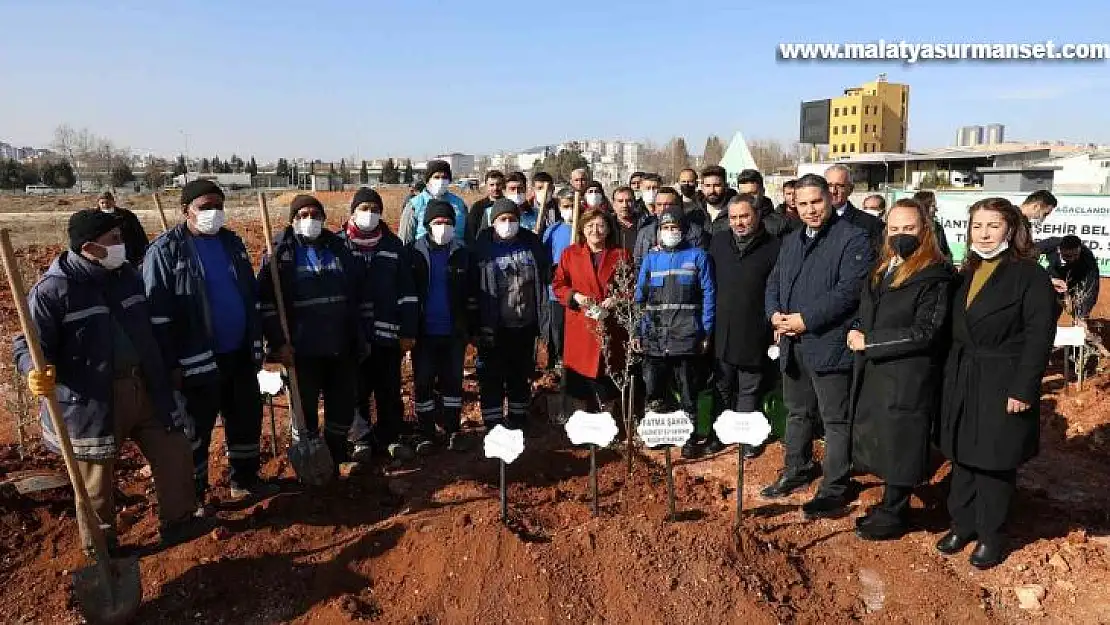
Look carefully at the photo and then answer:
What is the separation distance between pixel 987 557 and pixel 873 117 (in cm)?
7398

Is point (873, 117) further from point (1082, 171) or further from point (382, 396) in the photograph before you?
point (382, 396)

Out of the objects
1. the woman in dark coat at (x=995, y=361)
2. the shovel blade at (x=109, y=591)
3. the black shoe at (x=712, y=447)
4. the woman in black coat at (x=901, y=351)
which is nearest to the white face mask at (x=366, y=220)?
the shovel blade at (x=109, y=591)

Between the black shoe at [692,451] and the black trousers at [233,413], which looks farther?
the black shoe at [692,451]

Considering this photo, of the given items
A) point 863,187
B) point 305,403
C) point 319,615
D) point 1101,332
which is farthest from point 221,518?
point 863,187

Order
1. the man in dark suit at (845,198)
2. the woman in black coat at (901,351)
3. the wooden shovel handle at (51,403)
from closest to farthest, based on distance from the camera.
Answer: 1. the wooden shovel handle at (51,403)
2. the woman in black coat at (901,351)
3. the man in dark suit at (845,198)

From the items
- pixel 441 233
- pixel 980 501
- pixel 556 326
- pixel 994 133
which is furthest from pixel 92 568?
pixel 994 133

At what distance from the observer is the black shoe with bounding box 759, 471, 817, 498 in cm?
477

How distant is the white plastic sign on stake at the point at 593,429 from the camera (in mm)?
4117

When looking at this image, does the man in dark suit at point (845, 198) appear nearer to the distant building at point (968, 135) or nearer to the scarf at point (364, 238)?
the scarf at point (364, 238)

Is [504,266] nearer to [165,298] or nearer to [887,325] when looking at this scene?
[165,298]

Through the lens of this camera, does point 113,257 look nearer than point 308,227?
Yes

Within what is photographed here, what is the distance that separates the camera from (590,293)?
213 inches

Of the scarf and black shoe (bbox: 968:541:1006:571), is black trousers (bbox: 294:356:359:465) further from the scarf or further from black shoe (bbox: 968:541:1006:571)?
black shoe (bbox: 968:541:1006:571)

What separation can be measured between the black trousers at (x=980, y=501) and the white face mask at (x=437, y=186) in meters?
4.74
